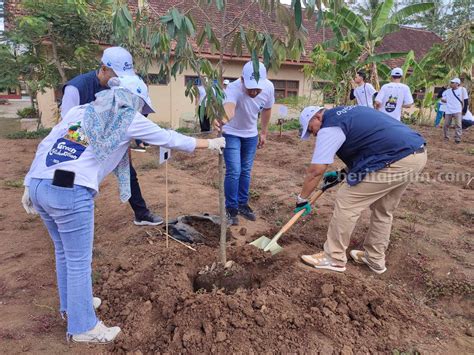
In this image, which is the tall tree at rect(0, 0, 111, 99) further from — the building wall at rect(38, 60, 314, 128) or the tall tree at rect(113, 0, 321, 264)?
the tall tree at rect(113, 0, 321, 264)

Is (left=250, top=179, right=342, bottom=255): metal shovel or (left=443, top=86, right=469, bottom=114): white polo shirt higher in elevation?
(left=443, top=86, right=469, bottom=114): white polo shirt

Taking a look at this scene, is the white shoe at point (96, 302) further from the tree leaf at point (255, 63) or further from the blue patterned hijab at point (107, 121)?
the tree leaf at point (255, 63)

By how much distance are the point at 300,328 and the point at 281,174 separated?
449 cm

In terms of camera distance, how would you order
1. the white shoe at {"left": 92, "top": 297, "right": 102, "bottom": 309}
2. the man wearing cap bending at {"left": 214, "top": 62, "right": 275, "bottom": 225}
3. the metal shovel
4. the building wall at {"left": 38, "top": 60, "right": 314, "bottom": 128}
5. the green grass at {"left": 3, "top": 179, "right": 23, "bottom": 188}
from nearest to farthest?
the white shoe at {"left": 92, "top": 297, "right": 102, "bottom": 309} < the metal shovel < the man wearing cap bending at {"left": 214, "top": 62, "right": 275, "bottom": 225} < the green grass at {"left": 3, "top": 179, "right": 23, "bottom": 188} < the building wall at {"left": 38, "top": 60, "right": 314, "bottom": 128}

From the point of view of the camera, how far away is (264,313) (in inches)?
105

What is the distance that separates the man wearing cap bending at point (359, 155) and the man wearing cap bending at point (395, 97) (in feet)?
14.5

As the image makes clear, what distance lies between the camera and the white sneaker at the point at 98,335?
241cm

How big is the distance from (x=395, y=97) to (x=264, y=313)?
588 centimetres

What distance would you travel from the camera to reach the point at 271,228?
4359 mm

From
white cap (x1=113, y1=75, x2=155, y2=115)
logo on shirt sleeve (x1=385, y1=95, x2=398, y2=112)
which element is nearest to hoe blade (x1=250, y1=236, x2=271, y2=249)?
white cap (x1=113, y1=75, x2=155, y2=115)

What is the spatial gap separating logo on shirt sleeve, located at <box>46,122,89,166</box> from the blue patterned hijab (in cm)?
4

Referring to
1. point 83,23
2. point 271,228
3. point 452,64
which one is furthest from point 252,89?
point 452,64

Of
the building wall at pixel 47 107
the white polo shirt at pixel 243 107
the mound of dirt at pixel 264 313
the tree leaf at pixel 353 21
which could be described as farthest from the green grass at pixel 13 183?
the tree leaf at pixel 353 21

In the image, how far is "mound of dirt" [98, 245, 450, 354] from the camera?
247 cm
